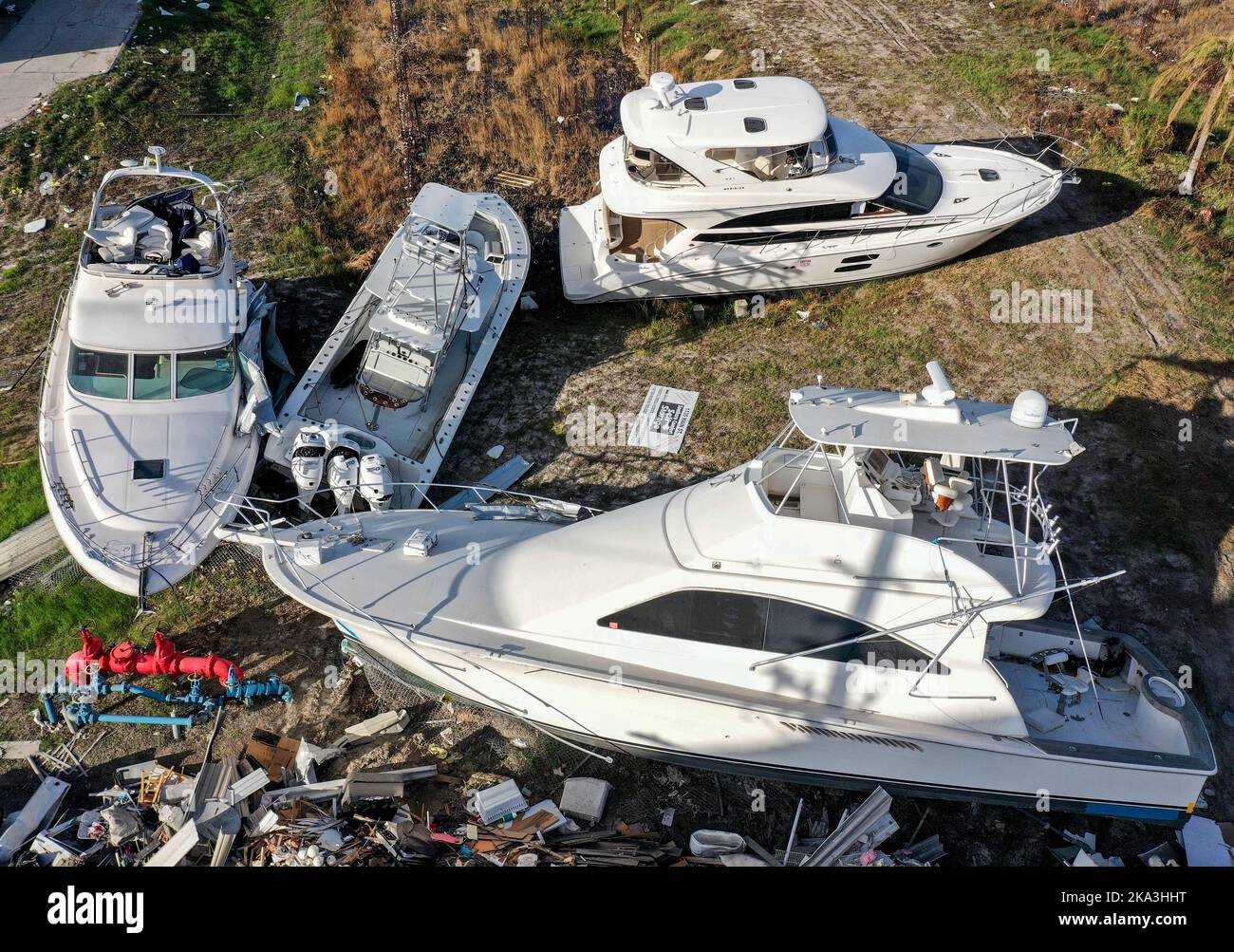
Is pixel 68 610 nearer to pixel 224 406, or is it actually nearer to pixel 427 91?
pixel 224 406

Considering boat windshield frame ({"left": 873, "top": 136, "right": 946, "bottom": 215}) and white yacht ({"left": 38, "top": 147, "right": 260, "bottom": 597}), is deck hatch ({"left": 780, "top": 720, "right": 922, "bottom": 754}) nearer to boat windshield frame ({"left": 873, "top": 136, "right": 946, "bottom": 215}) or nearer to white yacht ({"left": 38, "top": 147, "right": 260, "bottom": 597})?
white yacht ({"left": 38, "top": 147, "right": 260, "bottom": 597})

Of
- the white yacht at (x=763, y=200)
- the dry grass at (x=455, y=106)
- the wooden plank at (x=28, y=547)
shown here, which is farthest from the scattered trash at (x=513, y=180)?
the wooden plank at (x=28, y=547)

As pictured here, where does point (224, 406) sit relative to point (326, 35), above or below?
below

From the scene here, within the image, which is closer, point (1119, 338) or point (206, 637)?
point (206, 637)

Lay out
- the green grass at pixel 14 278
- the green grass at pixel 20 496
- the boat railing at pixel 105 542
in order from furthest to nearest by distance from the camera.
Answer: the green grass at pixel 14 278
the green grass at pixel 20 496
the boat railing at pixel 105 542

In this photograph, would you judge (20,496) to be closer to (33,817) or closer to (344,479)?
(344,479)

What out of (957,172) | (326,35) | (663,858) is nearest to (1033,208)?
(957,172)

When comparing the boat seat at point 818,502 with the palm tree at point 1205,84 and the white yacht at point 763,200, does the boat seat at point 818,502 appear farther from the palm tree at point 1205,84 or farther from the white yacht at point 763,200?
the palm tree at point 1205,84
